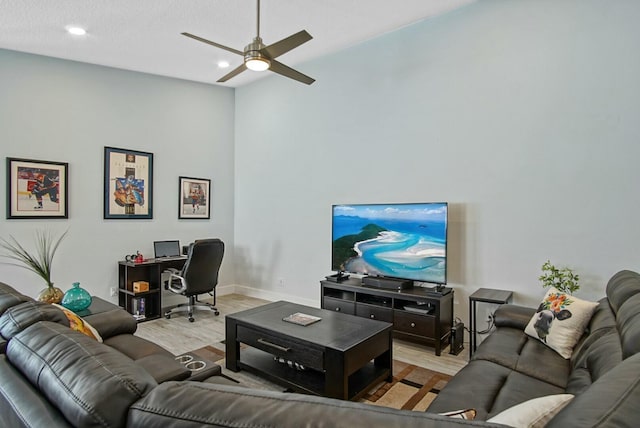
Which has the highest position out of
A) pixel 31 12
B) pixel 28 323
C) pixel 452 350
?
pixel 31 12

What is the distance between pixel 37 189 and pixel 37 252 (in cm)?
73

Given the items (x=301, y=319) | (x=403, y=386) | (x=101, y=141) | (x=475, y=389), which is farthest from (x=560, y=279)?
(x=101, y=141)

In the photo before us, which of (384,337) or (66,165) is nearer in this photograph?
(384,337)

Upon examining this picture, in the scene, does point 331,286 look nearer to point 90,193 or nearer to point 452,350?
point 452,350

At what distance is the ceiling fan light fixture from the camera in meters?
2.75

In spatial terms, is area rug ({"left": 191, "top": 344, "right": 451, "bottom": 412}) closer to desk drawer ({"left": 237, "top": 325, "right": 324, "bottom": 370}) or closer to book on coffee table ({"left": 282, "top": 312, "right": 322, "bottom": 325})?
desk drawer ({"left": 237, "top": 325, "right": 324, "bottom": 370})

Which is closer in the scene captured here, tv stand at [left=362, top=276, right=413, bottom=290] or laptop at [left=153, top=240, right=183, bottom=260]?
tv stand at [left=362, top=276, right=413, bottom=290]

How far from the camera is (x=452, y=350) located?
3490 millimetres

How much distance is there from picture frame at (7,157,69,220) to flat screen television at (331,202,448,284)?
3.30m

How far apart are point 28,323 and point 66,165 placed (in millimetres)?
3750

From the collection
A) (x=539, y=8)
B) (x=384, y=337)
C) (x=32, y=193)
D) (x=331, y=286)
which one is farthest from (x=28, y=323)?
(x=539, y=8)

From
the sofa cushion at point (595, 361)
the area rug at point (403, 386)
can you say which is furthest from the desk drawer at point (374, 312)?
the sofa cushion at point (595, 361)

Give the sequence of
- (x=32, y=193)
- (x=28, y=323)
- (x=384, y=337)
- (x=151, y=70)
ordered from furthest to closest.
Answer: (x=151, y=70)
(x=32, y=193)
(x=384, y=337)
(x=28, y=323)

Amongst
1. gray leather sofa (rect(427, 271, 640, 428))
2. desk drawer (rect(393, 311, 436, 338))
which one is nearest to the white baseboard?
desk drawer (rect(393, 311, 436, 338))
